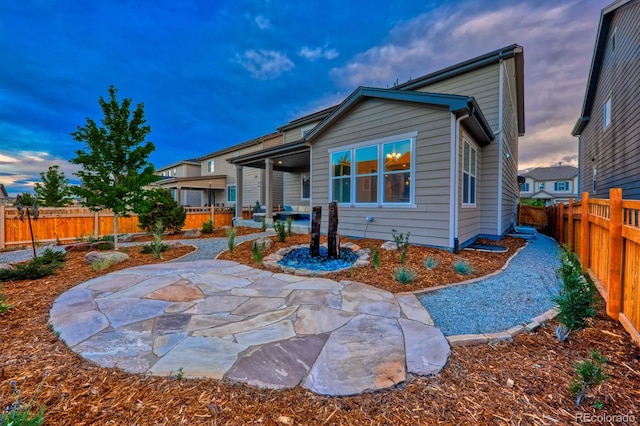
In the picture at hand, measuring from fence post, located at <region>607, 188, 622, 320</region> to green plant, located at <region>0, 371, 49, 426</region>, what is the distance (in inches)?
191

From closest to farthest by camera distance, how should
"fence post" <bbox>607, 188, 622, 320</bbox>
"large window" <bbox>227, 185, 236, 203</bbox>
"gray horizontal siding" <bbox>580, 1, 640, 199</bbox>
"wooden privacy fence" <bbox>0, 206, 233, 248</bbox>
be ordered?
"fence post" <bbox>607, 188, 622, 320</bbox> < "gray horizontal siding" <bbox>580, 1, 640, 199</bbox> < "wooden privacy fence" <bbox>0, 206, 233, 248</bbox> < "large window" <bbox>227, 185, 236, 203</bbox>

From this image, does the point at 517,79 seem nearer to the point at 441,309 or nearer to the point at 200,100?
the point at 441,309

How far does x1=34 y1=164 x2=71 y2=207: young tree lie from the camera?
44.8 feet

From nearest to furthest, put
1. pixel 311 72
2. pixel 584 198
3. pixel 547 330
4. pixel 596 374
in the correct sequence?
pixel 596 374 → pixel 547 330 → pixel 584 198 → pixel 311 72

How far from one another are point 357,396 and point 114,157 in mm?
7598

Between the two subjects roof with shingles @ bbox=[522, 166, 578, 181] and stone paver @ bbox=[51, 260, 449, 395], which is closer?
stone paver @ bbox=[51, 260, 449, 395]

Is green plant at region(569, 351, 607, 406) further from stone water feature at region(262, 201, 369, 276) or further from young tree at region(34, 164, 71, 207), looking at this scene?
young tree at region(34, 164, 71, 207)

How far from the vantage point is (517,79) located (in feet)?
35.3

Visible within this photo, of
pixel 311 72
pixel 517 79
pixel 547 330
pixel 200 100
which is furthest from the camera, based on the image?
pixel 200 100

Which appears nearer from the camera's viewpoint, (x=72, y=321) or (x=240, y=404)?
(x=240, y=404)

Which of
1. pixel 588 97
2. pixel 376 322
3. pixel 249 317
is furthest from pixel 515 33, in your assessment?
pixel 249 317

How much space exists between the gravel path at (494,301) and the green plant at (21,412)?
9.94ft

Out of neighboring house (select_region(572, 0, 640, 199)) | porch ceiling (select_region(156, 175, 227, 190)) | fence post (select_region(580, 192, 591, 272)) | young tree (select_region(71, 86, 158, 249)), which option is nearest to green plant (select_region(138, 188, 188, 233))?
young tree (select_region(71, 86, 158, 249))

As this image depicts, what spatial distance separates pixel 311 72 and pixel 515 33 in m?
10.8
